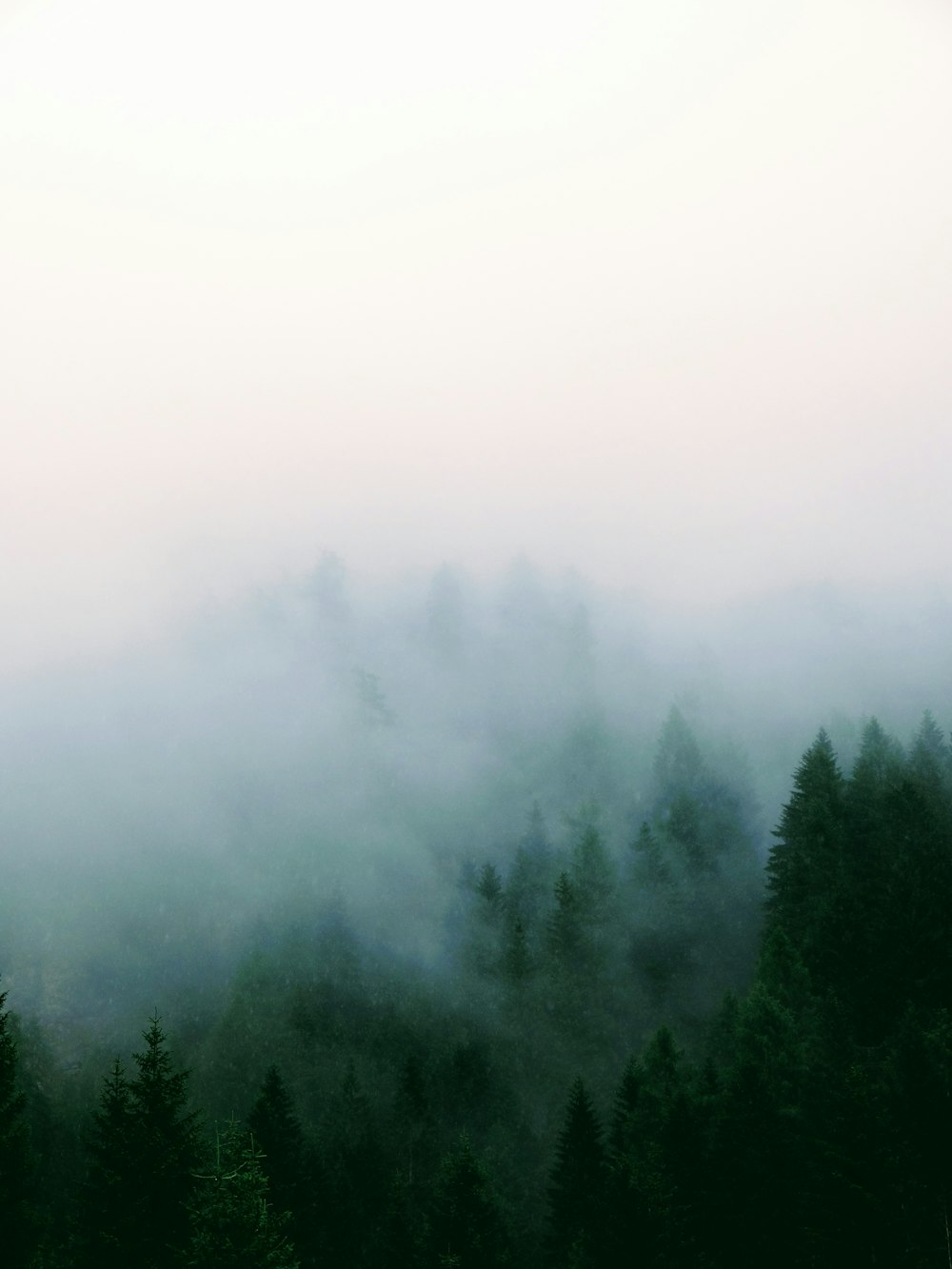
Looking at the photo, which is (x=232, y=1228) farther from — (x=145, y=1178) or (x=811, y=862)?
(x=811, y=862)

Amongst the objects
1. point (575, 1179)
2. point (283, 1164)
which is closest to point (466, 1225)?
point (283, 1164)

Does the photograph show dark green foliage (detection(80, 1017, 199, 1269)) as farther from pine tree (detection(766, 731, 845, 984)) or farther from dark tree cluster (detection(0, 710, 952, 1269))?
pine tree (detection(766, 731, 845, 984))

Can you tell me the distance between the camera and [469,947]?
97.5 meters

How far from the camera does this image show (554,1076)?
83.0m

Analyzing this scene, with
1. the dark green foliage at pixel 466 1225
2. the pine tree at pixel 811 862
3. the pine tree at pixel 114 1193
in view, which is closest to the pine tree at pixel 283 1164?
the dark green foliage at pixel 466 1225

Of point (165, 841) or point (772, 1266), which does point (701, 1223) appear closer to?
point (772, 1266)

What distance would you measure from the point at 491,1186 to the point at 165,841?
66.6 m

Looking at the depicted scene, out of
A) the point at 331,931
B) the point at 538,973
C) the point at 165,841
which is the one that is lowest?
the point at 538,973

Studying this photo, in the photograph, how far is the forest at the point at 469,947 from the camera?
3319cm

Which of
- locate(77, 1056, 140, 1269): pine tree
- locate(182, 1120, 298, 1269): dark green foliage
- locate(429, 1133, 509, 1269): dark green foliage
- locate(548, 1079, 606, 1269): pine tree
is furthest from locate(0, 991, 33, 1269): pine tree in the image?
locate(548, 1079, 606, 1269): pine tree

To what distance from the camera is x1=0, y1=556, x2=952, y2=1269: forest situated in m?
33.2

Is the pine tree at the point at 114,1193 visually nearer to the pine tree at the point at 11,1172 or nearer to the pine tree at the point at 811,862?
the pine tree at the point at 11,1172

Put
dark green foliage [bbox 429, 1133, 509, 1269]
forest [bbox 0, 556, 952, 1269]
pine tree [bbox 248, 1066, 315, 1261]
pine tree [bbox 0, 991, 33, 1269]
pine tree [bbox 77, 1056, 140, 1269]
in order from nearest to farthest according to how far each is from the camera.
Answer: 1. pine tree [bbox 0, 991, 33, 1269]
2. pine tree [bbox 77, 1056, 140, 1269]
3. forest [bbox 0, 556, 952, 1269]
4. dark green foliage [bbox 429, 1133, 509, 1269]
5. pine tree [bbox 248, 1066, 315, 1261]

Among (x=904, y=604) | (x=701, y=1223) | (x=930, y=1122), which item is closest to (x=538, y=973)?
(x=701, y=1223)
